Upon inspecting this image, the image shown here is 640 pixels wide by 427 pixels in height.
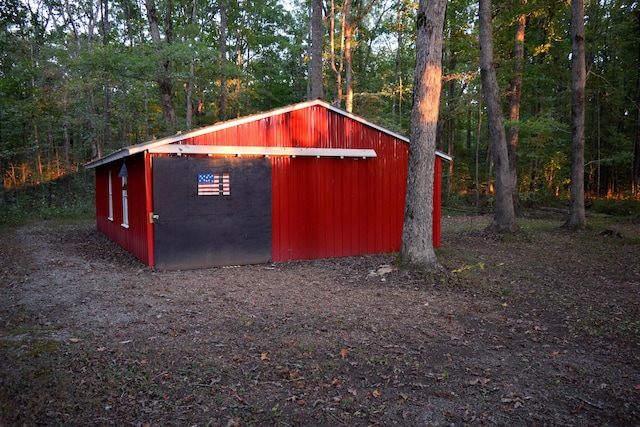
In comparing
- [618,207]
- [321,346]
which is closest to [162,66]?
Answer: [321,346]

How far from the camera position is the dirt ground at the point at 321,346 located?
336 cm

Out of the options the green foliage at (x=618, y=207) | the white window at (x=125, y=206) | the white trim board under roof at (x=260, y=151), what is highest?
the white trim board under roof at (x=260, y=151)

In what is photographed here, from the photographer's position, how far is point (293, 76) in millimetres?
32875

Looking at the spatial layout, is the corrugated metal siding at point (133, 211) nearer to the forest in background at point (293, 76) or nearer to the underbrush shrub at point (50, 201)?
the forest in background at point (293, 76)

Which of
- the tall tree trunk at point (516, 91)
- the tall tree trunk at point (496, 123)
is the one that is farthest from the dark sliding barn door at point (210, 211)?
the tall tree trunk at point (516, 91)

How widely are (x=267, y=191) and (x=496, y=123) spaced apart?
756 centimetres

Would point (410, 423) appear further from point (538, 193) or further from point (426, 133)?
point (538, 193)

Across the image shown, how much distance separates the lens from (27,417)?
10.2 feet

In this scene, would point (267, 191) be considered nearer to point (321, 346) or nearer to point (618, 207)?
point (321, 346)

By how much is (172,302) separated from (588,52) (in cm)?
2290

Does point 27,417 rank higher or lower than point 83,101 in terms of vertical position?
lower

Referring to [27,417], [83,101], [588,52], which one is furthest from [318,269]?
[83,101]

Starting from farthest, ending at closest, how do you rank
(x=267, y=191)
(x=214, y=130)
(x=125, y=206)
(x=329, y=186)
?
(x=125, y=206)
(x=329, y=186)
(x=267, y=191)
(x=214, y=130)

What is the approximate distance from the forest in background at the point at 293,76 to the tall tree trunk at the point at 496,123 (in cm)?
105
